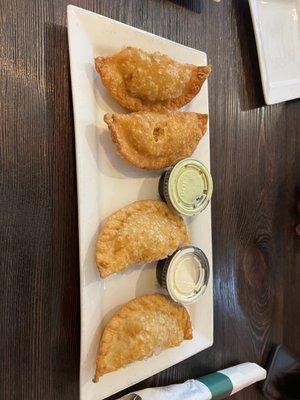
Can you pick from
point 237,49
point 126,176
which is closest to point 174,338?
point 126,176

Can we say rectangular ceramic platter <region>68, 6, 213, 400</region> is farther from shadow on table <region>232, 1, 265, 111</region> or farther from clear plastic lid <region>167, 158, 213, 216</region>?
shadow on table <region>232, 1, 265, 111</region>

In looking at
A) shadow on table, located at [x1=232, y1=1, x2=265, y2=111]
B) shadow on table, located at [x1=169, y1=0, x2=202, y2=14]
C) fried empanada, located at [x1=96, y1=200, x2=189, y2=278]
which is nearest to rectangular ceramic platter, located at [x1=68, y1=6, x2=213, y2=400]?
fried empanada, located at [x1=96, y1=200, x2=189, y2=278]

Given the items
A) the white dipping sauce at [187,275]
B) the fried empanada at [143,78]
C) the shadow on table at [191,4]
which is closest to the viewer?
the fried empanada at [143,78]

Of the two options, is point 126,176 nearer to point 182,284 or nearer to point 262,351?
point 182,284

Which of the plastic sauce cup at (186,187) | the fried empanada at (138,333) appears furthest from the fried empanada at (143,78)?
the fried empanada at (138,333)

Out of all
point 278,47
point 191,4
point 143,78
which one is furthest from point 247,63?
point 143,78

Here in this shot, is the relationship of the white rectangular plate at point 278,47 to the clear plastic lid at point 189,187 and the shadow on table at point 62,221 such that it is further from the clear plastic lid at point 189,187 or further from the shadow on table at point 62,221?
the shadow on table at point 62,221
